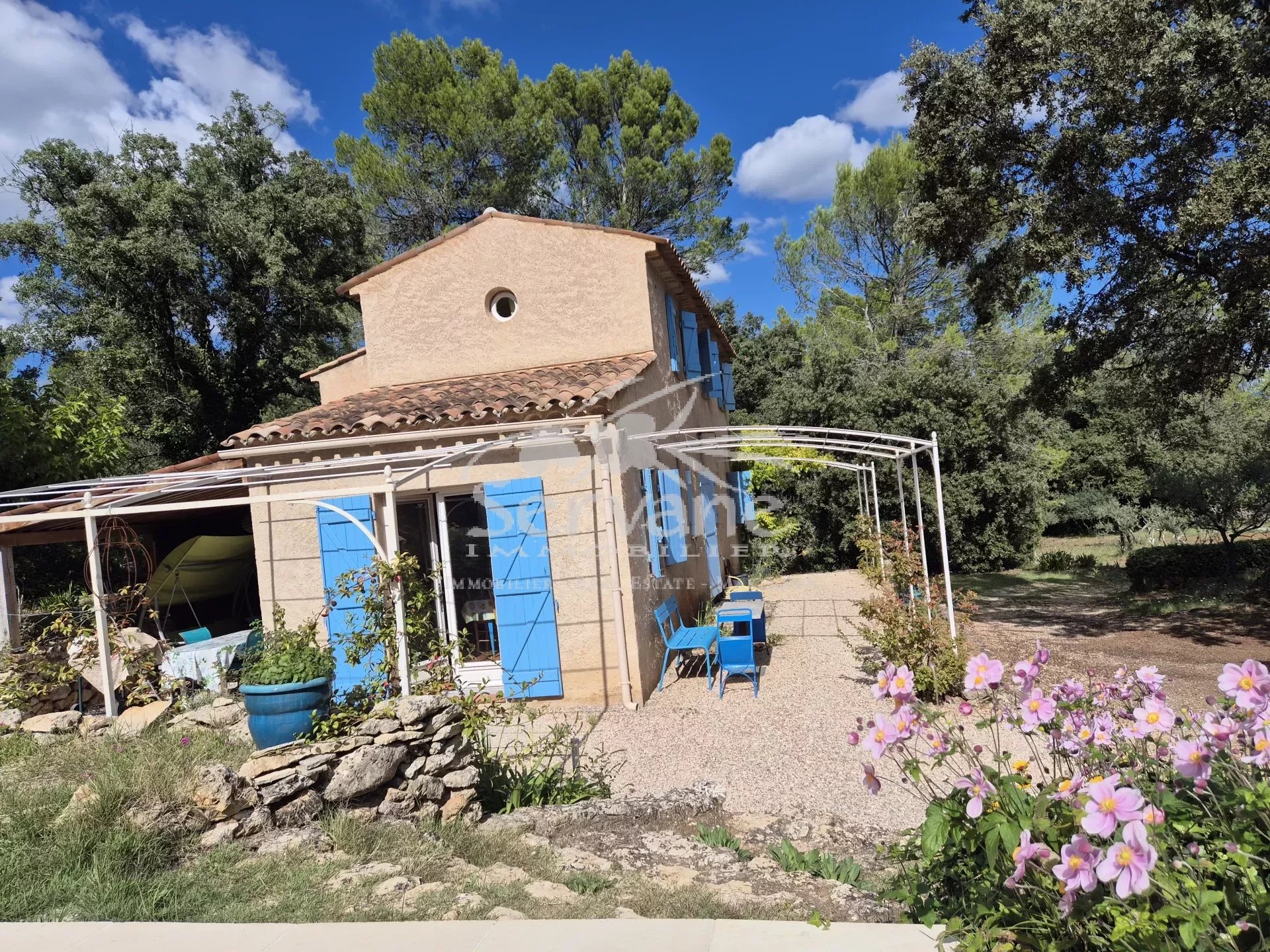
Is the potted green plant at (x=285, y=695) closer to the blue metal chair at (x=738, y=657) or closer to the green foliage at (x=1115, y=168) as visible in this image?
the blue metal chair at (x=738, y=657)

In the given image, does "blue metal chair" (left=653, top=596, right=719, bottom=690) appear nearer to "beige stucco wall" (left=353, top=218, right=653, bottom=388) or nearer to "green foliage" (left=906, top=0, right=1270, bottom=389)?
"beige stucco wall" (left=353, top=218, right=653, bottom=388)

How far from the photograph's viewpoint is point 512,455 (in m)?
8.02

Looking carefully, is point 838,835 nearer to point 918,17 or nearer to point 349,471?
point 349,471

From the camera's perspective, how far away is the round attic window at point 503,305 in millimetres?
10398

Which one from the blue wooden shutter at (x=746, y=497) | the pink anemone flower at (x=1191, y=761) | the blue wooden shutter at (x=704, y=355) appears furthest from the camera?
the blue wooden shutter at (x=746, y=497)

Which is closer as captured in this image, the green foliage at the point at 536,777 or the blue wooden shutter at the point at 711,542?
the green foliage at the point at 536,777

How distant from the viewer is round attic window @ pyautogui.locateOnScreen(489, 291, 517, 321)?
10398 mm

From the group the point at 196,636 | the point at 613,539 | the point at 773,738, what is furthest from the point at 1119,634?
the point at 196,636

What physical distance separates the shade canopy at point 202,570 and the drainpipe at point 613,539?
235 inches

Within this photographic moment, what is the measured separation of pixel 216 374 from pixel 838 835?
19128 mm

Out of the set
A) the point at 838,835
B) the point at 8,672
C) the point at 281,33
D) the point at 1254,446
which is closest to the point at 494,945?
the point at 838,835

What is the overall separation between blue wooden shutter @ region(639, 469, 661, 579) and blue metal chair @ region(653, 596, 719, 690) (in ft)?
1.57

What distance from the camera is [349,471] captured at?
8148 mm

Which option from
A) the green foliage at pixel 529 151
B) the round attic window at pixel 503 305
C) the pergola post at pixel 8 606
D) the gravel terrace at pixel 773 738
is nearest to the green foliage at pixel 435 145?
the green foliage at pixel 529 151
